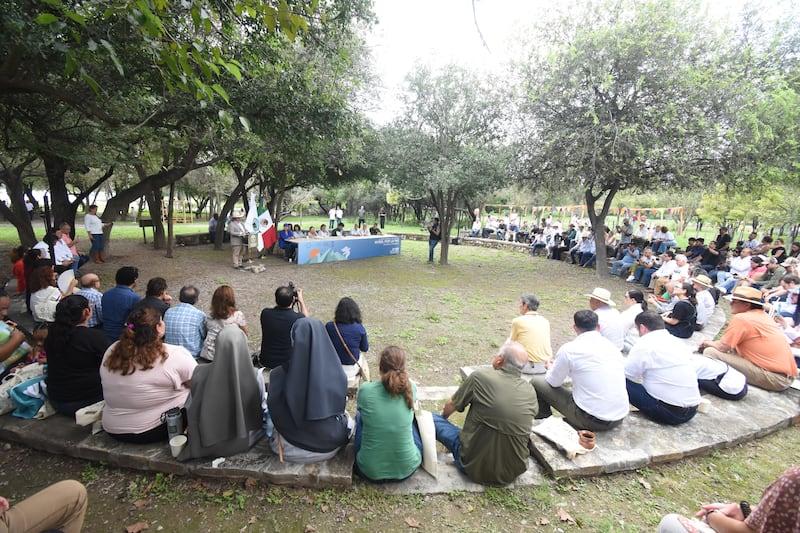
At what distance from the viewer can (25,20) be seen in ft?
12.0

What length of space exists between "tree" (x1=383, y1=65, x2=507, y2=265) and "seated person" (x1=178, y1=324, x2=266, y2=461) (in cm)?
905

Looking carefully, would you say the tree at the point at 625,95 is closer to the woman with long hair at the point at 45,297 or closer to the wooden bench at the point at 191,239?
A: the woman with long hair at the point at 45,297

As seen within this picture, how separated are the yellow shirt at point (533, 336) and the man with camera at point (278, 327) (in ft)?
8.42

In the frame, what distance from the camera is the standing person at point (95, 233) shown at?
9836 millimetres

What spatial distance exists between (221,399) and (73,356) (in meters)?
1.32

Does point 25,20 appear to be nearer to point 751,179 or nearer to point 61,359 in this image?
point 61,359

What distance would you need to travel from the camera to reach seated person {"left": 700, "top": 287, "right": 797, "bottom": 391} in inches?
170

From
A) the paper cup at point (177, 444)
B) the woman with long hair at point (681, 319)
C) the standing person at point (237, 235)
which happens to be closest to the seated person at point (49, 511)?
the paper cup at point (177, 444)

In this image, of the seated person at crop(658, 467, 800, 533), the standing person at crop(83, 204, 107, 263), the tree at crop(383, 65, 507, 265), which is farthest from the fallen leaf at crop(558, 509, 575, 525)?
the standing person at crop(83, 204, 107, 263)

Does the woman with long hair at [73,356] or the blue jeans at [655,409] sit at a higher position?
the woman with long hair at [73,356]

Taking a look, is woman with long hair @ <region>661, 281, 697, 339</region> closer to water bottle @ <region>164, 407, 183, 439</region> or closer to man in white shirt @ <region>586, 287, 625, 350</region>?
man in white shirt @ <region>586, 287, 625, 350</region>

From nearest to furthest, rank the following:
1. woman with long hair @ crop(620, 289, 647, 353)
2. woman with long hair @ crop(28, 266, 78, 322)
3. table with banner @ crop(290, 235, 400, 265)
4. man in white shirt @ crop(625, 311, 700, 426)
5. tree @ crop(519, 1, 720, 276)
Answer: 1. man in white shirt @ crop(625, 311, 700, 426)
2. woman with long hair @ crop(28, 266, 78, 322)
3. woman with long hair @ crop(620, 289, 647, 353)
4. tree @ crop(519, 1, 720, 276)
5. table with banner @ crop(290, 235, 400, 265)

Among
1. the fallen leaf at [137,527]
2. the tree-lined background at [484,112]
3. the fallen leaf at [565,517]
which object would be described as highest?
the tree-lined background at [484,112]

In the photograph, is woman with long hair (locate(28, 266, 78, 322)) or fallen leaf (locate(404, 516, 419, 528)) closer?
fallen leaf (locate(404, 516, 419, 528))
